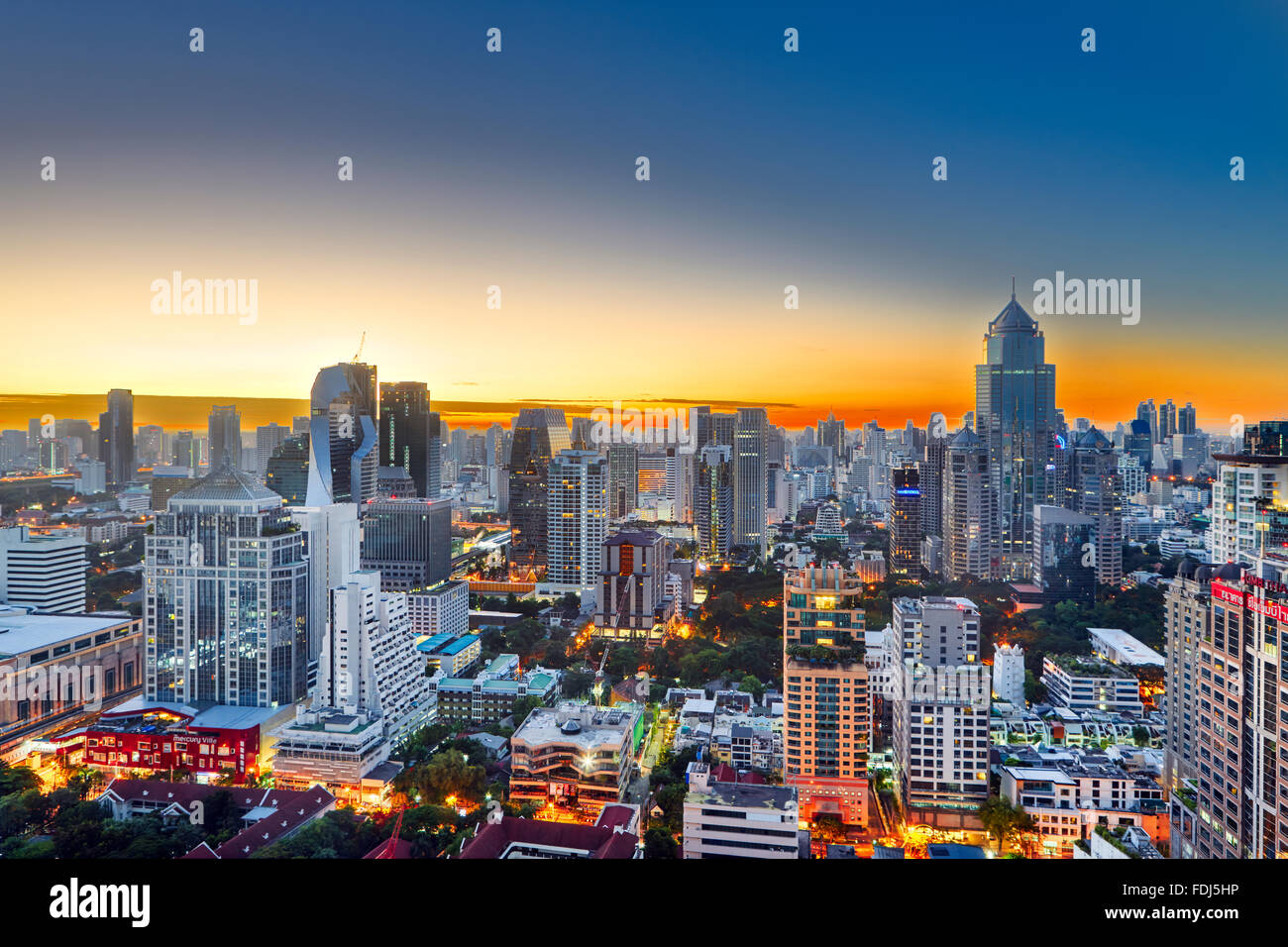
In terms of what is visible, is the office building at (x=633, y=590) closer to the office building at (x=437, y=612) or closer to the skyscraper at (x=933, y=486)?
the office building at (x=437, y=612)

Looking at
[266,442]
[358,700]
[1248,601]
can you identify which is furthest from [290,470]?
[1248,601]

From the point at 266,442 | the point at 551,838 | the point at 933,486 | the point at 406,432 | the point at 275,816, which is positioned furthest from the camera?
the point at 406,432

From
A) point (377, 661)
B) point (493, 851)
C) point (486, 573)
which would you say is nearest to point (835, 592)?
point (493, 851)

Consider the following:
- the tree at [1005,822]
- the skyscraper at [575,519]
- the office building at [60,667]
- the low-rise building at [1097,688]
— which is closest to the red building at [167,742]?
the office building at [60,667]

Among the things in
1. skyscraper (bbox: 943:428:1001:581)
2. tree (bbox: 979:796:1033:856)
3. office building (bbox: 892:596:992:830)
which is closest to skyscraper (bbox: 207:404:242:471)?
office building (bbox: 892:596:992:830)

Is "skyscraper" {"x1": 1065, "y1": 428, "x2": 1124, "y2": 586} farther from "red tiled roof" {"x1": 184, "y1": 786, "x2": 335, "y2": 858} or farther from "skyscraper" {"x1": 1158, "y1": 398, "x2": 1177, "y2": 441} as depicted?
"red tiled roof" {"x1": 184, "y1": 786, "x2": 335, "y2": 858}

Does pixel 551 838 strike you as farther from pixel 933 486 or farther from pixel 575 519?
pixel 933 486
